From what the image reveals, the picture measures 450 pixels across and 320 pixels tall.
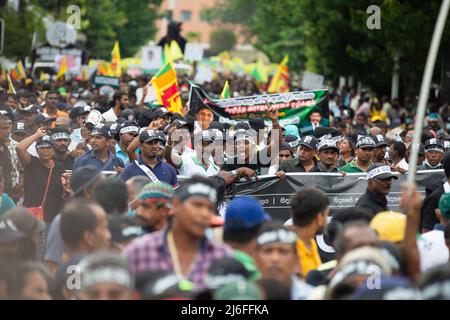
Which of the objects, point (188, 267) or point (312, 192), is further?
point (312, 192)

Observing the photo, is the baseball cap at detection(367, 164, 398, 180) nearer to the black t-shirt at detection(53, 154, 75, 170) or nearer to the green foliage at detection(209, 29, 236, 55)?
the black t-shirt at detection(53, 154, 75, 170)

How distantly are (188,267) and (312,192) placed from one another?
183 cm

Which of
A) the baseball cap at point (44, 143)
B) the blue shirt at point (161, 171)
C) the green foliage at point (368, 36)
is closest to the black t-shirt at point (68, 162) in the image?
the baseball cap at point (44, 143)

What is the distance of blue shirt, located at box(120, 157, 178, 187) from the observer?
11555 mm

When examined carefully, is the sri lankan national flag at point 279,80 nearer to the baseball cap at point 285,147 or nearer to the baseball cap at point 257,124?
the baseball cap at point 257,124

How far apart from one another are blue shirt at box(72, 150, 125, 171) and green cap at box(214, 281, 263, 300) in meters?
6.30

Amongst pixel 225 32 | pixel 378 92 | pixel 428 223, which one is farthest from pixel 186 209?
pixel 225 32

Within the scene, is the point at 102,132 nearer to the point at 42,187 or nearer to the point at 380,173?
the point at 42,187

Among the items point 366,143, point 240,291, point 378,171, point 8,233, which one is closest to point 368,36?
point 366,143

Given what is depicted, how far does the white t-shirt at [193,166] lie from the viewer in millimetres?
12789

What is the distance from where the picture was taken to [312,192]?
8492mm

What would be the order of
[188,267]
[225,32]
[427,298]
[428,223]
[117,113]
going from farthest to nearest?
[225,32] < [117,113] < [428,223] < [188,267] < [427,298]

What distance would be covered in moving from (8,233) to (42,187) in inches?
179
